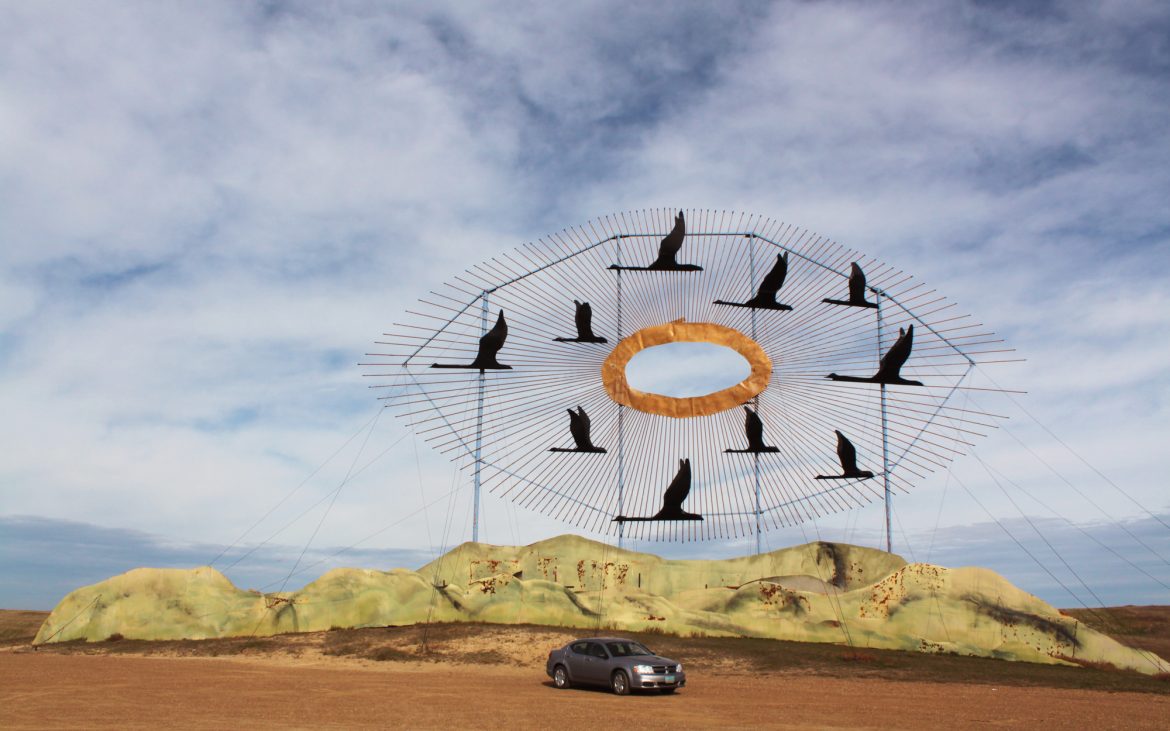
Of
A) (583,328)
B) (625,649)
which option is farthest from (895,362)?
(625,649)

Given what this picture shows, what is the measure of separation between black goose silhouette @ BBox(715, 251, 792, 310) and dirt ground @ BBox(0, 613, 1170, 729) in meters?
8.49

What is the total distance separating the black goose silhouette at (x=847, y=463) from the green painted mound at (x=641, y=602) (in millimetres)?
3499

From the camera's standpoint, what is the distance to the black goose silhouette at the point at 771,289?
23.3 meters

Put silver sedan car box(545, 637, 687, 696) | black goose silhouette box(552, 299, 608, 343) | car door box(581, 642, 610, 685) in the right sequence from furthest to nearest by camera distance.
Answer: black goose silhouette box(552, 299, 608, 343) → car door box(581, 642, 610, 685) → silver sedan car box(545, 637, 687, 696)

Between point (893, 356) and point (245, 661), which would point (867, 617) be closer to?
point (893, 356)

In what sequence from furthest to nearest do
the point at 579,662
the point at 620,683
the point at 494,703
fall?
the point at 579,662, the point at 620,683, the point at 494,703

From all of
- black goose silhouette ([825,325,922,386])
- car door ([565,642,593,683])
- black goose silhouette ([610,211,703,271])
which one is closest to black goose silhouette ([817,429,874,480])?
black goose silhouette ([825,325,922,386])

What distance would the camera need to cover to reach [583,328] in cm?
2331

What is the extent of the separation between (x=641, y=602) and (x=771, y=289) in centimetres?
921

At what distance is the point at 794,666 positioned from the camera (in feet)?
66.5

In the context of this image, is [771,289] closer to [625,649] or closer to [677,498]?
[677,498]

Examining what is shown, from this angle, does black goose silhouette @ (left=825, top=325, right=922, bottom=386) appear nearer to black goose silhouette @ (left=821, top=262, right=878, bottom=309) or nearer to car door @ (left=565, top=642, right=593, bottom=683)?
black goose silhouette @ (left=821, top=262, right=878, bottom=309)

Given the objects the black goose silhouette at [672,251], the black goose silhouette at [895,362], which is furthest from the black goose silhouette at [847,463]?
the black goose silhouette at [672,251]

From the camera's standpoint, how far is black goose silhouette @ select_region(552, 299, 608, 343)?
23.3m
